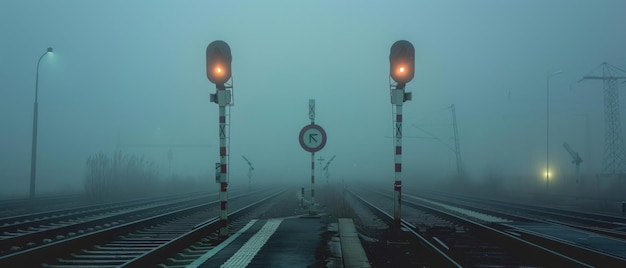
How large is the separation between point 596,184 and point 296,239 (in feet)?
A: 142

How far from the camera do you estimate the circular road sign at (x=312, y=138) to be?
1861 cm

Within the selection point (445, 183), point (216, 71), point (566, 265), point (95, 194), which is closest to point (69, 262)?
point (216, 71)

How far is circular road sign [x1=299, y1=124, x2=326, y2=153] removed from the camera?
1861cm

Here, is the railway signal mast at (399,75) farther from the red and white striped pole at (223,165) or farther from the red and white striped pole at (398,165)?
the red and white striped pole at (223,165)

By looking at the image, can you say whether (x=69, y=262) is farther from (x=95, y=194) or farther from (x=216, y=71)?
(x=95, y=194)

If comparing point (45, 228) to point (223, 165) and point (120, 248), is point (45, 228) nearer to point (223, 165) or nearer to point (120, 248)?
point (120, 248)

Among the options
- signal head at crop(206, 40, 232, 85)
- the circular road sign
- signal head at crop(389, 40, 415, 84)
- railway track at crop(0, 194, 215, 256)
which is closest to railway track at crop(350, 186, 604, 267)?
signal head at crop(389, 40, 415, 84)

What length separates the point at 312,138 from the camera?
61.5ft

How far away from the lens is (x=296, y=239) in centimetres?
1295

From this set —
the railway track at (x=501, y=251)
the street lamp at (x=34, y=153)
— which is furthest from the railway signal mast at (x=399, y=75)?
the street lamp at (x=34, y=153)

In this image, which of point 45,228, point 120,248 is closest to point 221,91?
point 120,248

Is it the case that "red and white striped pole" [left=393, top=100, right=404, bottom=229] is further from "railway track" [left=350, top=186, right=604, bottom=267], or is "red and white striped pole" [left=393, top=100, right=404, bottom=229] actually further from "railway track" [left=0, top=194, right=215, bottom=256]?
"railway track" [left=0, top=194, right=215, bottom=256]

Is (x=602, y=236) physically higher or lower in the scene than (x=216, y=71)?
lower

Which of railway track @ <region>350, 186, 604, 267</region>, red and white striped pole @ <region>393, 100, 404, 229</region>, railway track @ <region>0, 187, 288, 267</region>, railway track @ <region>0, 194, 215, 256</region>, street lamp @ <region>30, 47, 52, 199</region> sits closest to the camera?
railway track @ <region>0, 187, 288, 267</region>
